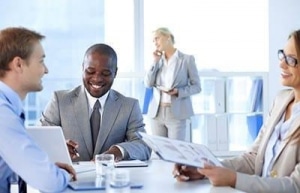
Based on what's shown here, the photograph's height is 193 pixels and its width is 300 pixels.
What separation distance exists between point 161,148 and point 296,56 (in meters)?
0.70

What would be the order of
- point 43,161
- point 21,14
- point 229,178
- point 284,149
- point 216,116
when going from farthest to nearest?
1. point 216,116
2. point 21,14
3. point 284,149
4. point 229,178
5. point 43,161

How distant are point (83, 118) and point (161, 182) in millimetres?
744

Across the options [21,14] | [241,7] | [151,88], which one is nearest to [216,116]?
[151,88]

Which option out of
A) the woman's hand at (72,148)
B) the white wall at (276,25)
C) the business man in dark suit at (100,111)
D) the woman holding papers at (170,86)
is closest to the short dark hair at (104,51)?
the business man in dark suit at (100,111)

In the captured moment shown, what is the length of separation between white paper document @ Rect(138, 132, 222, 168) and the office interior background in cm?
348

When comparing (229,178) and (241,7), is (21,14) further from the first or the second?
(229,178)

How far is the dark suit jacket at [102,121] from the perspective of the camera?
8.26ft

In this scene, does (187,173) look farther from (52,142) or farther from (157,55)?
(157,55)

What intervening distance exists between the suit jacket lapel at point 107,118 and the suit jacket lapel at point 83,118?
0.15 ft

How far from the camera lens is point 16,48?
75.6 inches

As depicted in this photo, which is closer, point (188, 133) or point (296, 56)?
point (296, 56)

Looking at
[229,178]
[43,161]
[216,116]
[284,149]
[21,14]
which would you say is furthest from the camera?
[216,116]

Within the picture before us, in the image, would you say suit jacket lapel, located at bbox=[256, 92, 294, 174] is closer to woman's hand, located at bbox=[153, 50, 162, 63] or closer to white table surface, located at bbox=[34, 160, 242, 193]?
white table surface, located at bbox=[34, 160, 242, 193]

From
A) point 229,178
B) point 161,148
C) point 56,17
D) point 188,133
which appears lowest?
point 188,133
